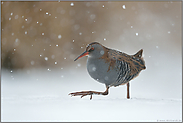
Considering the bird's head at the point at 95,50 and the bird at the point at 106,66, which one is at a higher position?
the bird's head at the point at 95,50

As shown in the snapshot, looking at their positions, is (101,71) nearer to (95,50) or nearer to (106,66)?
(106,66)

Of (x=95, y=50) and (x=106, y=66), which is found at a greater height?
(x=95, y=50)

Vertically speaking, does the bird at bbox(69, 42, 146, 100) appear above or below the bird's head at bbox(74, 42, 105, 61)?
below

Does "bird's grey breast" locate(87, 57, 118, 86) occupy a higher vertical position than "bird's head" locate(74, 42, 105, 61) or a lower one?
lower

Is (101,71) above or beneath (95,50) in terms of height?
beneath

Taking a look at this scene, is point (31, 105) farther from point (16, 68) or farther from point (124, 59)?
point (16, 68)

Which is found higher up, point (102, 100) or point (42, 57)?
point (42, 57)

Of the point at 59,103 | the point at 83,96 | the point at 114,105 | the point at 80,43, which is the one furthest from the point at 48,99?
the point at 80,43

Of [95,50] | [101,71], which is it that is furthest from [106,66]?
[95,50]

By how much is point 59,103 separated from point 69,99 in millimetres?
187

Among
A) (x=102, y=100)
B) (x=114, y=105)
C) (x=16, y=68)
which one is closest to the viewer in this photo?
(x=114, y=105)

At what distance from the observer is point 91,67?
206 centimetres

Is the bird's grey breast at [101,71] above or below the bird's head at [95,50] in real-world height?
below

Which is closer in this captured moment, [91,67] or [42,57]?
[91,67]
